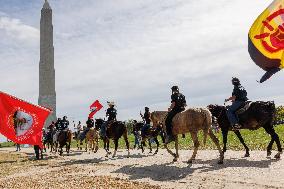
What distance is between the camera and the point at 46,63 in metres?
61.4

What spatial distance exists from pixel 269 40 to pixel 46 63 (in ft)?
181

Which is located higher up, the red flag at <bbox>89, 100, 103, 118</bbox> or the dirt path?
the red flag at <bbox>89, 100, 103, 118</bbox>

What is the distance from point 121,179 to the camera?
11211 mm

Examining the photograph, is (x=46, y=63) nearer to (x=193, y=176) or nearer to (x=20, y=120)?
(x=20, y=120)

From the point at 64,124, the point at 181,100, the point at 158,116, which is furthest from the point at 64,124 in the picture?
the point at 181,100

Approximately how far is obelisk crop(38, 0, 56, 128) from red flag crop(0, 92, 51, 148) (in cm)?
4343

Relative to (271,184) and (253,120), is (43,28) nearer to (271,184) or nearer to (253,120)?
(253,120)

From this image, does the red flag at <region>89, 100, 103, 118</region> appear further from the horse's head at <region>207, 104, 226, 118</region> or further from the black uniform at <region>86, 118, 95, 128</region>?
the horse's head at <region>207, 104, 226, 118</region>

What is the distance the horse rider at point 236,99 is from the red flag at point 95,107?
1705cm

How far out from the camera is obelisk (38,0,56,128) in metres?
60.3

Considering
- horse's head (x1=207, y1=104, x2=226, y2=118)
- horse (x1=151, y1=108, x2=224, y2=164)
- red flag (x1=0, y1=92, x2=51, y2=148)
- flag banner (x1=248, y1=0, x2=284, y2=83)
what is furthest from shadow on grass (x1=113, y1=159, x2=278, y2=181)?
red flag (x1=0, y1=92, x2=51, y2=148)

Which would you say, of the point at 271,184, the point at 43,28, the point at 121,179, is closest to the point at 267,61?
the point at 271,184

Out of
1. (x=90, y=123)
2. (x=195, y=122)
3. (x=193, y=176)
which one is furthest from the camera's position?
(x=90, y=123)

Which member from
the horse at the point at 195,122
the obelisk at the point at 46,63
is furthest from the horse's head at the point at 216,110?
the obelisk at the point at 46,63
